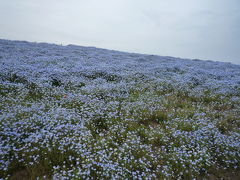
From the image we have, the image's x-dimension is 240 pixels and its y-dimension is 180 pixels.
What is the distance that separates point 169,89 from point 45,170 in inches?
277

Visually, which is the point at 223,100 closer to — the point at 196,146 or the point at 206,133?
the point at 206,133

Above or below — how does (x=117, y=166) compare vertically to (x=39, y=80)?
below

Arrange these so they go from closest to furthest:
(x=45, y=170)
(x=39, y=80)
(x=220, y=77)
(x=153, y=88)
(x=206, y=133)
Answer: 1. (x=45, y=170)
2. (x=206, y=133)
3. (x=39, y=80)
4. (x=153, y=88)
5. (x=220, y=77)

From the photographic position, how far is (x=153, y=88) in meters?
8.50

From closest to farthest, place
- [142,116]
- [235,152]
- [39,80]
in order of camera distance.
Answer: [235,152] < [142,116] < [39,80]

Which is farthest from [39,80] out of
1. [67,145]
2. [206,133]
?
[206,133]

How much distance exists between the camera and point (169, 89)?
8617 millimetres

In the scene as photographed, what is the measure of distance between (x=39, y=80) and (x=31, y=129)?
3834 millimetres

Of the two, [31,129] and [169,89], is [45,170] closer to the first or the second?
[31,129]

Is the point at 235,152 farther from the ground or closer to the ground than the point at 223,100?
closer to the ground

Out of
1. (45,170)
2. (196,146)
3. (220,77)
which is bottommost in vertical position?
(45,170)

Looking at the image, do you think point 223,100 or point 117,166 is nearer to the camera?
point 117,166

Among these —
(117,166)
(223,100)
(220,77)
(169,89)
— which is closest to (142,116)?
(117,166)

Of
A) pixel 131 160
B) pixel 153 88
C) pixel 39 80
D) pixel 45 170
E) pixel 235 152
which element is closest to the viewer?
pixel 45 170
